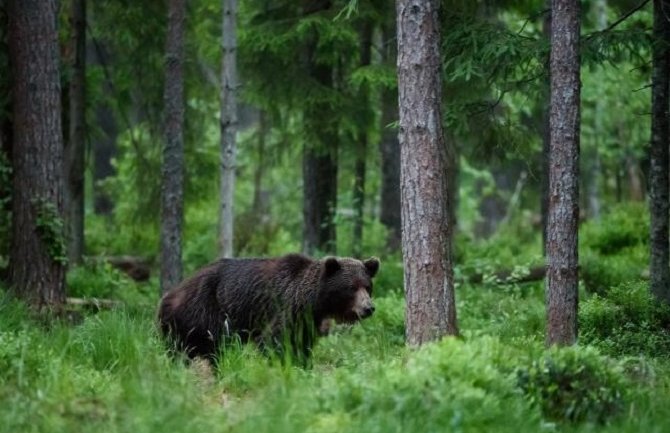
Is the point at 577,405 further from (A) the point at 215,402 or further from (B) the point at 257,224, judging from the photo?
(B) the point at 257,224

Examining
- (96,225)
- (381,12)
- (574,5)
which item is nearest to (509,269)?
(381,12)

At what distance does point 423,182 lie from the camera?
32.2 feet

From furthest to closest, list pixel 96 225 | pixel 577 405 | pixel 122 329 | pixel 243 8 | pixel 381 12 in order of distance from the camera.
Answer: pixel 96 225 < pixel 243 8 < pixel 381 12 < pixel 122 329 < pixel 577 405

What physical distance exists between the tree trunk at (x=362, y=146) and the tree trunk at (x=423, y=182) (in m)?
9.32

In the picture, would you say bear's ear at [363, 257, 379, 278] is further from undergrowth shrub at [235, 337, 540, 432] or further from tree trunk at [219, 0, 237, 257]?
tree trunk at [219, 0, 237, 257]

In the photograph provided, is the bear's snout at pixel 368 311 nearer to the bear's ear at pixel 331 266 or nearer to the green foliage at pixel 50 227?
Answer: the bear's ear at pixel 331 266

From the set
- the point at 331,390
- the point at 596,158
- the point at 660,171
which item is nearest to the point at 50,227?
the point at 331,390

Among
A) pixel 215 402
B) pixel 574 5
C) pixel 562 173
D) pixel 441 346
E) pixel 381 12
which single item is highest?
pixel 381 12

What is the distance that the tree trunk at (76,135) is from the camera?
18375mm

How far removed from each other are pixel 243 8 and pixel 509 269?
25.6 ft

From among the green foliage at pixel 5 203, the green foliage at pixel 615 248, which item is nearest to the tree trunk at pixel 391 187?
the green foliage at pixel 615 248

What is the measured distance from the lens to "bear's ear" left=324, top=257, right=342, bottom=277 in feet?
36.4

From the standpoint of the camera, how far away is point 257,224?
78.9 ft

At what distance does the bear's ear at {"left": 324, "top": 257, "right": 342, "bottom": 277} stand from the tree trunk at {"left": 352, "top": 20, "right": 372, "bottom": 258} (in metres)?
8.68
